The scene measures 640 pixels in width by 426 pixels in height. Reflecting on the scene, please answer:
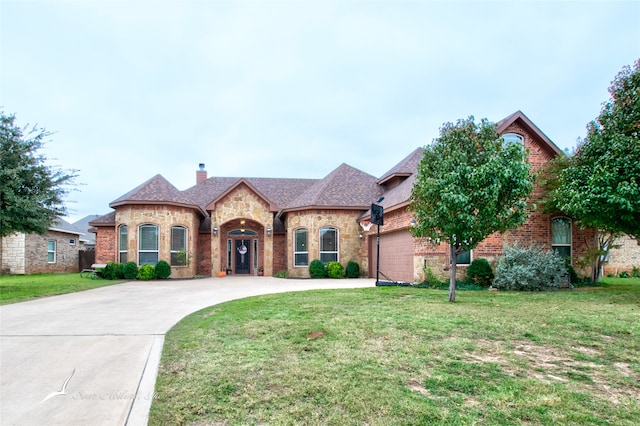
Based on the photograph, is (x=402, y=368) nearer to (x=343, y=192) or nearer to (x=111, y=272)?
(x=343, y=192)

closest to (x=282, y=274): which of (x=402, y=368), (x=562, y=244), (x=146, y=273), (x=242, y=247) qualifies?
(x=242, y=247)

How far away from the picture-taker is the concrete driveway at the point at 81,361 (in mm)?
3400

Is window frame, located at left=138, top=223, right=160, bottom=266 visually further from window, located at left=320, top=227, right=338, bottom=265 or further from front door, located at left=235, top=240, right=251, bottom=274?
window, located at left=320, top=227, right=338, bottom=265

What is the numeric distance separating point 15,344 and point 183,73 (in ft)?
44.3

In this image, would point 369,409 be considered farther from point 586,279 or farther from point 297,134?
point 297,134

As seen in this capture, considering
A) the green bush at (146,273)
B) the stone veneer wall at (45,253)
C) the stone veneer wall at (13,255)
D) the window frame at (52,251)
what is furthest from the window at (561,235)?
the window frame at (52,251)

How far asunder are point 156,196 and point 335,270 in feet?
31.2

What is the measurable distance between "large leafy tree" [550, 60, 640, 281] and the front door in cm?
1670

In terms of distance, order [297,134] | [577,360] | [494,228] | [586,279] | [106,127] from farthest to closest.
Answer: [297,134]
[106,127]
[586,279]
[494,228]
[577,360]

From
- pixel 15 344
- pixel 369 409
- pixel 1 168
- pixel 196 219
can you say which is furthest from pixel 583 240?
pixel 1 168

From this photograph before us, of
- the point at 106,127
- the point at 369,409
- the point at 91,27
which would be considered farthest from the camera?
the point at 106,127

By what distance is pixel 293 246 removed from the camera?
20531 mm

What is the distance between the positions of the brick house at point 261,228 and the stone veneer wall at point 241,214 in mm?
54

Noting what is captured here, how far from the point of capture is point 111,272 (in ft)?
61.3
